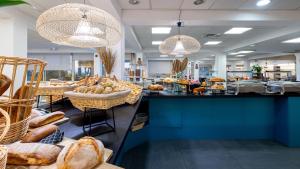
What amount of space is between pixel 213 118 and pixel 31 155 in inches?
130

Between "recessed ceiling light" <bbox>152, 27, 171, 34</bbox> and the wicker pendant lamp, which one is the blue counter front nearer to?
the wicker pendant lamp

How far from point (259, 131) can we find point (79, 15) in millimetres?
3565

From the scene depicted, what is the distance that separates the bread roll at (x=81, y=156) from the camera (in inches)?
20.6

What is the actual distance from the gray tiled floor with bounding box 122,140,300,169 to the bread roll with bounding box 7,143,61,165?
1.97 m

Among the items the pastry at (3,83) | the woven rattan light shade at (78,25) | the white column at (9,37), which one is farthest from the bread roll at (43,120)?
the white column at (9,37)

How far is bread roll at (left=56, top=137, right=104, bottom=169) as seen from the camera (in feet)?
1.72

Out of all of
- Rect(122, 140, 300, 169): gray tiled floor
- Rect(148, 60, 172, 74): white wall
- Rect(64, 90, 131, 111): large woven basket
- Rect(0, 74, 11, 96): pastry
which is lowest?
Rect(122, 140, 300, 169): gray tiled floor

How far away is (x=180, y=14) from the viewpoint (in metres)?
4.06

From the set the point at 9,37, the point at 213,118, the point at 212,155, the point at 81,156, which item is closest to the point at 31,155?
the point at 81,156

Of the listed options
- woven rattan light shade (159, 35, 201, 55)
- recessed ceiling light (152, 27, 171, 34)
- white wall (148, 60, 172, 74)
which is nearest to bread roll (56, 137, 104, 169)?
woven rattan light shade (159, 35, 201, 55)

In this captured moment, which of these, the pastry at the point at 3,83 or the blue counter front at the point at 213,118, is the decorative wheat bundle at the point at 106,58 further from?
the pastry at the point at 3,83

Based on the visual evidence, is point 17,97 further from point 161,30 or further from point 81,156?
point 161,30

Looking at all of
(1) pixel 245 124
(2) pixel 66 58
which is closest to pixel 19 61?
(1) pixel 245 124

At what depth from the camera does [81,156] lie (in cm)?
54
